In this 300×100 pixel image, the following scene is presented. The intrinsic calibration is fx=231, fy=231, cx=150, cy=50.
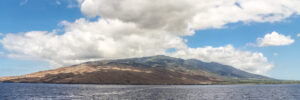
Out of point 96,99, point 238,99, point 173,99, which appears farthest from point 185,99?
point 96,99

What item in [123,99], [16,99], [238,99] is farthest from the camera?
[238,99]

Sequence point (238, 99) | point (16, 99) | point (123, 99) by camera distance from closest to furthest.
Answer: point (16, 99)
point (123, 99)
point (238, 99)

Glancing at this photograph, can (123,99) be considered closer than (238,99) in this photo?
Yes

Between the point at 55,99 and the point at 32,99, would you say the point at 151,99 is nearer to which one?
the point at 55,99

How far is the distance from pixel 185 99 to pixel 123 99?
88.7ft

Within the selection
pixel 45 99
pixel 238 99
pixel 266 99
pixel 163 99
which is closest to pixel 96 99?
pixel 45 99

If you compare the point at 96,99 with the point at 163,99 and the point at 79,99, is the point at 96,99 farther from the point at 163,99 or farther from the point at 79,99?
the point at 163,99

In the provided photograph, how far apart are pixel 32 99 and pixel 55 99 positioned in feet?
28.4

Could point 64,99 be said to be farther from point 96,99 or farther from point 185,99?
point 185,99

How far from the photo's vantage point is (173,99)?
327ft

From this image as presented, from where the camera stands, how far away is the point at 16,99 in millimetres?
90625

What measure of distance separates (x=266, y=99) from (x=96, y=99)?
76455 mm

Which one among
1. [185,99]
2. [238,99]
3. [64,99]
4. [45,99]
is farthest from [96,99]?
[238,99]

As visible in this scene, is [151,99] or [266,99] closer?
[151,99]
